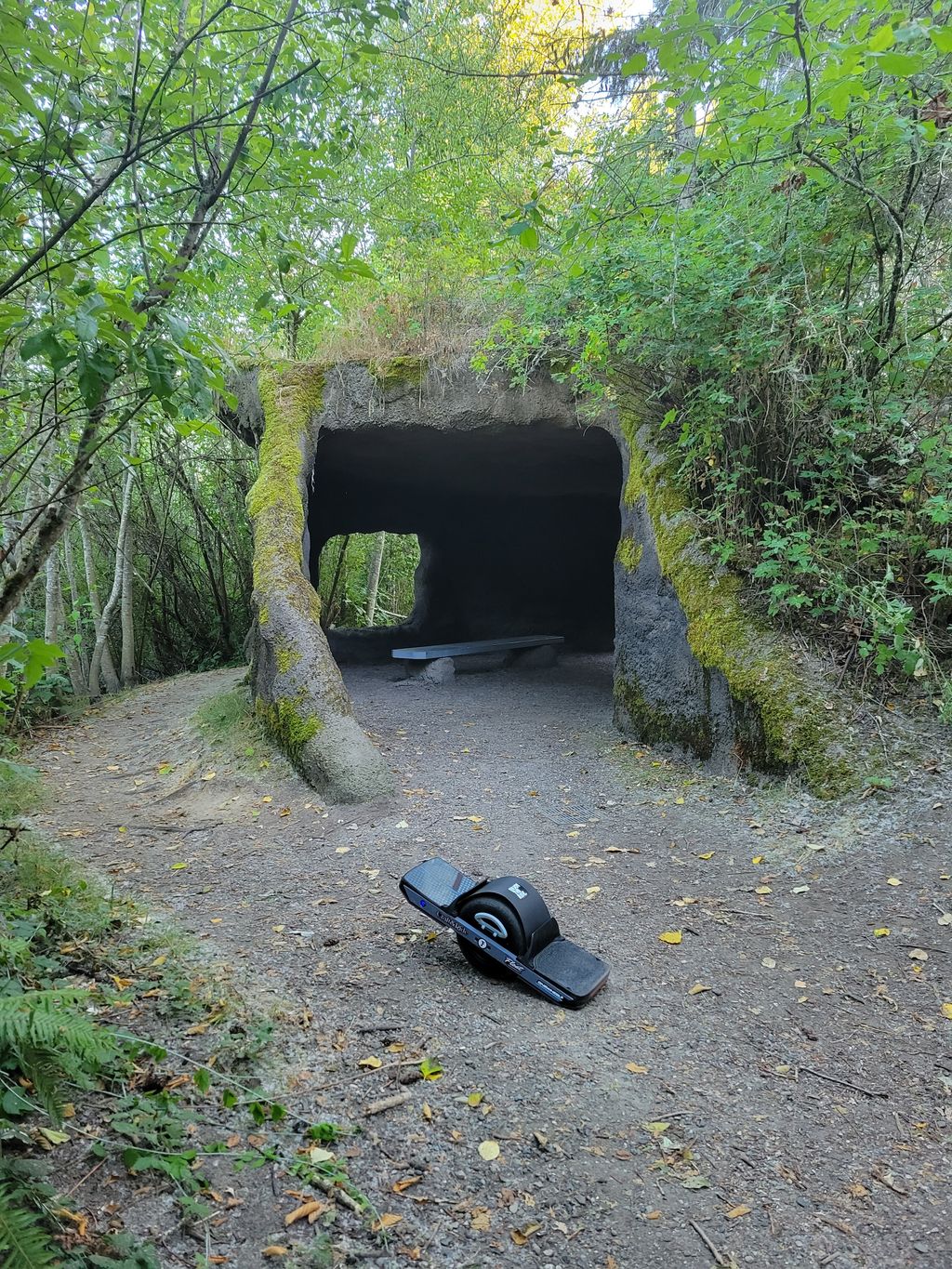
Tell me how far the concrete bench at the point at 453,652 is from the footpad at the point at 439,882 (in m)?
5.84

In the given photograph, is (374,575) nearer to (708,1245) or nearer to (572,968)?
(572,968)

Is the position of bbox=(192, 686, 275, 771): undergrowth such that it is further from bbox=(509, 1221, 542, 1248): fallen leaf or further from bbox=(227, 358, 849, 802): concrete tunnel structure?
bbox=(509, 1221, 542, 1248): fallen leaf

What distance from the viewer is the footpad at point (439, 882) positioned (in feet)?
10.3

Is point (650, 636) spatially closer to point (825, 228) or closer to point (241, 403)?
point (825, 228)

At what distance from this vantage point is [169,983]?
2.76 m

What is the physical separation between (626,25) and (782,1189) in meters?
11.0

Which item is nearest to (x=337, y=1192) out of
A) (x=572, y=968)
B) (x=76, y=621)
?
(x=572, y=968)

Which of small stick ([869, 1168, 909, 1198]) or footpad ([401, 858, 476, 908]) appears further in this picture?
footpad ([401, 858, 476, 908])

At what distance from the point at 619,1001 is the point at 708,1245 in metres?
1.07

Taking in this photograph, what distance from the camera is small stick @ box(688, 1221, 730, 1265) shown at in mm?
1808

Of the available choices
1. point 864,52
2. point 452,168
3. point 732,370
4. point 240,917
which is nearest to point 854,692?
point 732,370

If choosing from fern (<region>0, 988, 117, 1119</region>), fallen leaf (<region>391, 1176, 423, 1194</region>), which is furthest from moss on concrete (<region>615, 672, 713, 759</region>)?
fern (<region>0, 988, 117, 1119</region>)

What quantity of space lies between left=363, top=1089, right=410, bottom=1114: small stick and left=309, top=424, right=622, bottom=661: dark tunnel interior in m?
7.90

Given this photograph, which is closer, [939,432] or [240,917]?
[240,917]
